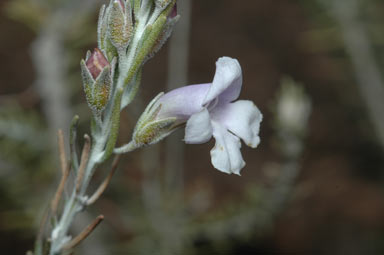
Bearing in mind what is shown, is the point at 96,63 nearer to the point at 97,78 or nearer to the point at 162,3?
the point at 97,78

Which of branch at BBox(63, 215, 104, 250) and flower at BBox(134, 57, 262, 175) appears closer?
flower at BBox(134, 57, 262, 175)

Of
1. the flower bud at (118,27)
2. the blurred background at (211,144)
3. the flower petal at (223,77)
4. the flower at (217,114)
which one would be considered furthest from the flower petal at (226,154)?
the blurred background at (211,144)

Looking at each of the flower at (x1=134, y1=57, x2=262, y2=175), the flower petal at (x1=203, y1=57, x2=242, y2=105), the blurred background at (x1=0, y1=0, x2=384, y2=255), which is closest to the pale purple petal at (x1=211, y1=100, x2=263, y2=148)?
the flower at (x1=134, y1=57, x2=262, y2=175)

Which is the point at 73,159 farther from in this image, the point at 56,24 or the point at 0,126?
the point at 56,24

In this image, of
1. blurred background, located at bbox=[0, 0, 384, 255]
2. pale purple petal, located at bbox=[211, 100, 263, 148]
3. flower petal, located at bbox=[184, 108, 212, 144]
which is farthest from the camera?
blurred background, located at bbox=[0, 0, 384, 255]

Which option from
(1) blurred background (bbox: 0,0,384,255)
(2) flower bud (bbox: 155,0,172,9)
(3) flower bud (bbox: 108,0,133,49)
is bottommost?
(1) blurred background (bbox: 0,0,384,255)

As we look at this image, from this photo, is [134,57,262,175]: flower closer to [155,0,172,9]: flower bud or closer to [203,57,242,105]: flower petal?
[203,57,242,105]: flower petal
